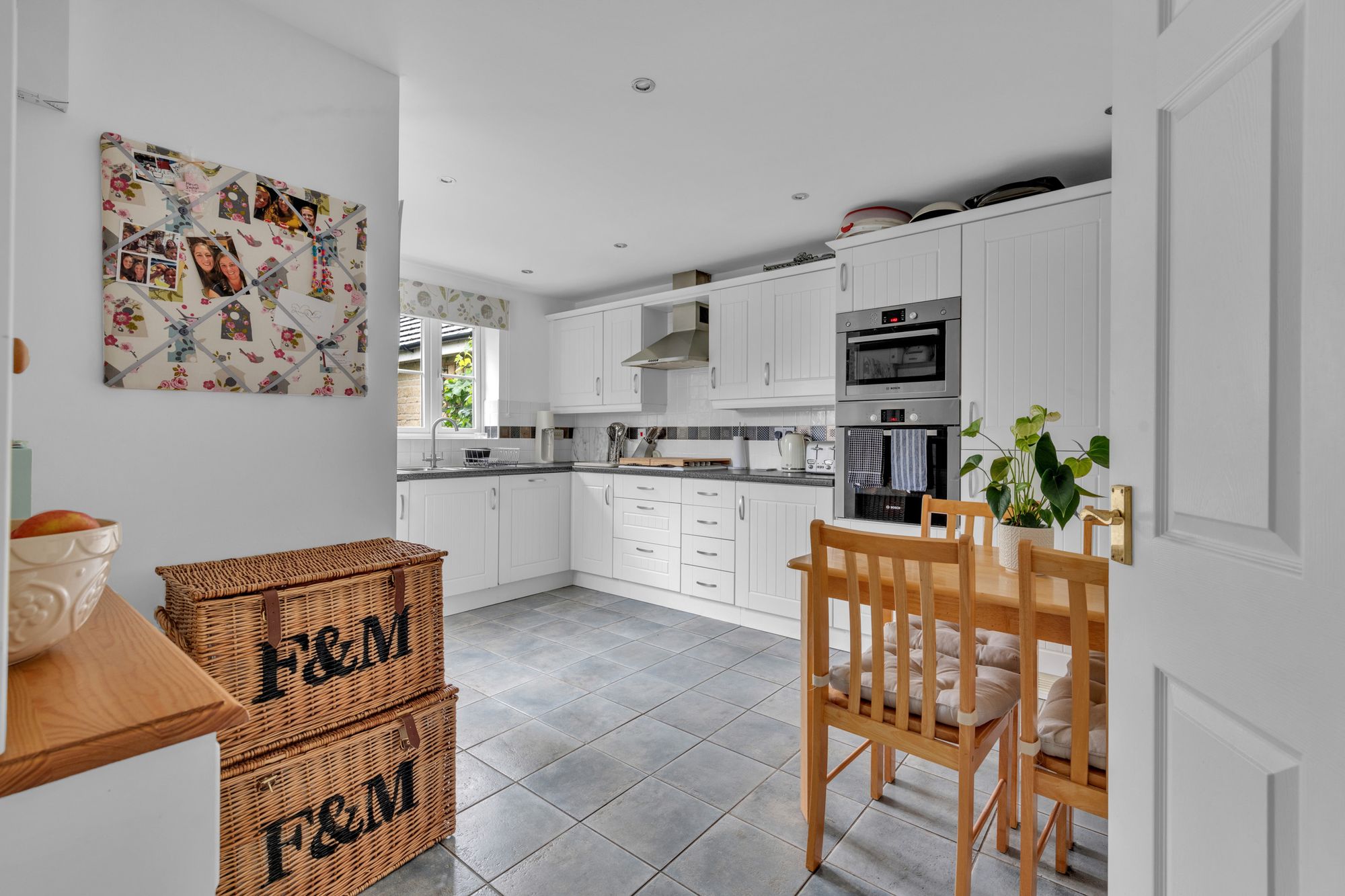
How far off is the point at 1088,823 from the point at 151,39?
343cm

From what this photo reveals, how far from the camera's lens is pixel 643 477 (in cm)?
447

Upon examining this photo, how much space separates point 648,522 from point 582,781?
2.37 m

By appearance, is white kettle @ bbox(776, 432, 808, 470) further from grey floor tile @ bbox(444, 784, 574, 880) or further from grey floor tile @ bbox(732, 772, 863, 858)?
grey floor tile @ bbox(444, 784, 574, 880)

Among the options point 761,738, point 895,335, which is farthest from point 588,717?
point 895,335

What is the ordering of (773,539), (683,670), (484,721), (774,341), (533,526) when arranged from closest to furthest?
Answer: 1. (484,721)
2. (683,670)
3. (773,539)
4. (774,341)
5. (533,526)

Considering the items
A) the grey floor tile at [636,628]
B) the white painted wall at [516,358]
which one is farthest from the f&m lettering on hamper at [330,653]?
the white painted wall at [516,358]

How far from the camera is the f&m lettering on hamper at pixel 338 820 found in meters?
1.50

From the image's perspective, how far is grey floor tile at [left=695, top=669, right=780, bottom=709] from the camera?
A: 9.32 feet

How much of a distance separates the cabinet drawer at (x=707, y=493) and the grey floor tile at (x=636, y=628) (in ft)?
2.59

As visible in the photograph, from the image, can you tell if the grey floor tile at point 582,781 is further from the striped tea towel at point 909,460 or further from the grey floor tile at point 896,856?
the striped tea towel at point 909,460

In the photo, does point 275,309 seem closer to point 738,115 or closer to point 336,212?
point 336,212

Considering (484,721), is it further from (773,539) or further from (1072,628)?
(1072,628)

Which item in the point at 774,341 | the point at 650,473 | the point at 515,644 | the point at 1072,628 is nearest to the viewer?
the point at 1072,628

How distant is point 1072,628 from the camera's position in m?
1.37
